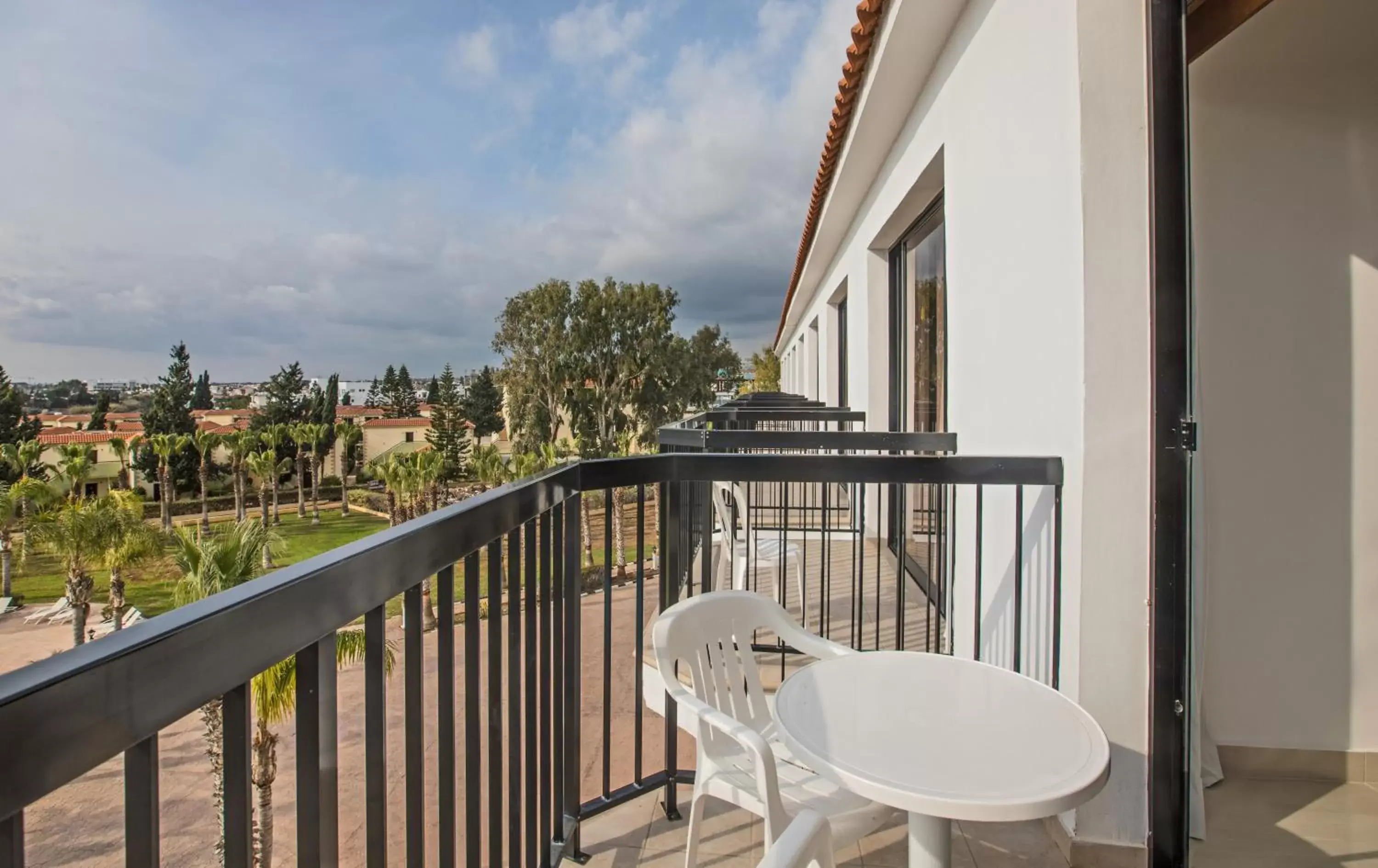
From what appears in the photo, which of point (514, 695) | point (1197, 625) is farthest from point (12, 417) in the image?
point (1197, 625)

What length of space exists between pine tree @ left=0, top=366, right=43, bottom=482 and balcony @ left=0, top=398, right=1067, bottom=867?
46442 mm

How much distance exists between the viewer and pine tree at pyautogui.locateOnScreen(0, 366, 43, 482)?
1465 inches

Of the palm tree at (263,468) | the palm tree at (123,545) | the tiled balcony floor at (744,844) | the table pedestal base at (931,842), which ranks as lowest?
the palm tree at (123,545)

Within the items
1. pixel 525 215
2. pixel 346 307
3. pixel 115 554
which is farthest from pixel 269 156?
pixel 346 307

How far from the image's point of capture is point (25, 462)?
3338 cm

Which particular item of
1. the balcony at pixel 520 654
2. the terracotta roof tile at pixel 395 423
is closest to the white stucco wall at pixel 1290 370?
the balcony at pixel 520 654

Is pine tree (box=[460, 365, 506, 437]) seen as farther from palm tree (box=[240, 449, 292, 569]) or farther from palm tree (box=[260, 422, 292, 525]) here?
palm tree (box=[240, 449, 292, 569])

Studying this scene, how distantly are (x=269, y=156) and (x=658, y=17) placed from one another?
4259cm

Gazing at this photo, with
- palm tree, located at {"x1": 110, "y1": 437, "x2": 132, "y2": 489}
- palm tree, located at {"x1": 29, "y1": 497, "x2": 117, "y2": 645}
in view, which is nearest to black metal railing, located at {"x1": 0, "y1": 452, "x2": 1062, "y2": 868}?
palm tree, located at {"x1": 29, "y1": 497, "x2": 117, "y2": 645}

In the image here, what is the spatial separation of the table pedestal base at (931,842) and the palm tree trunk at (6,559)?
4035cm

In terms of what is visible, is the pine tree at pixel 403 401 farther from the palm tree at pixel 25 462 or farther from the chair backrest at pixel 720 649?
the chair backrest at pixel 720 649

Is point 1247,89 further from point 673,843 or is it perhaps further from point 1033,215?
point 673,843

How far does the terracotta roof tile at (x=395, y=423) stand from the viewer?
54.8 meters

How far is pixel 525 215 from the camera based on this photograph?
57906 mm
